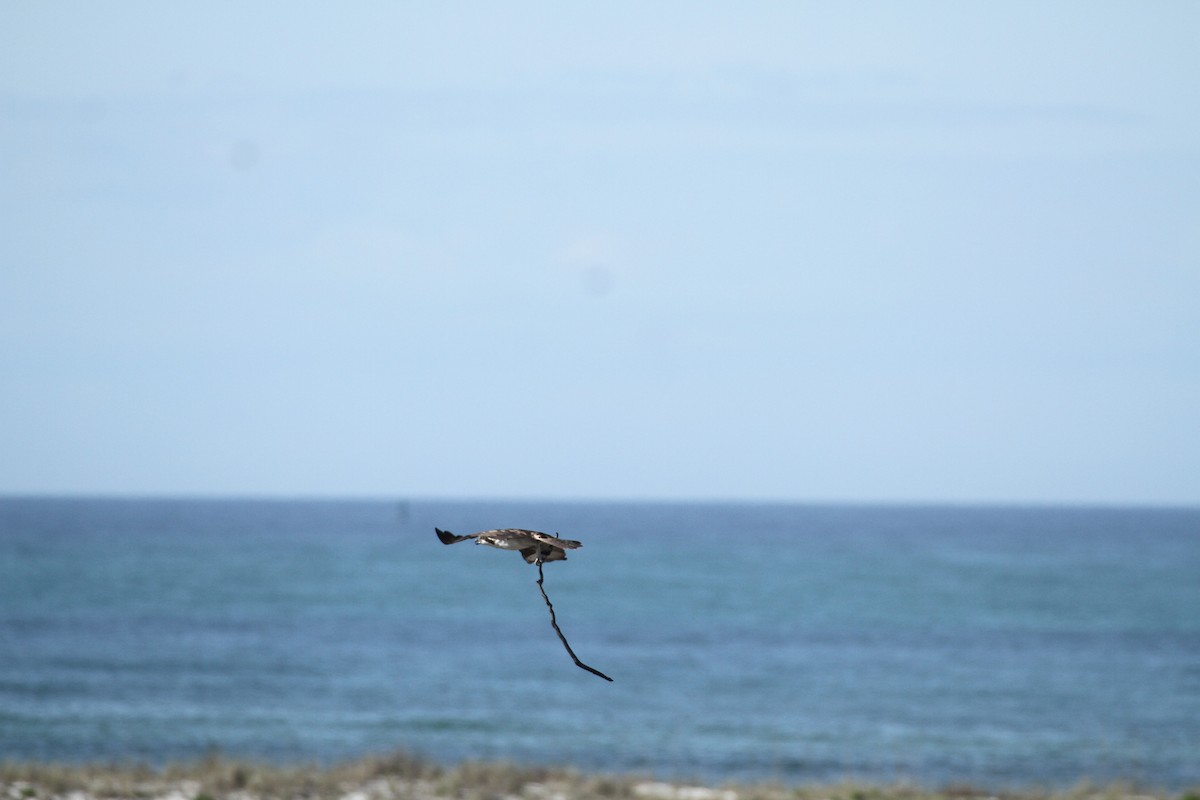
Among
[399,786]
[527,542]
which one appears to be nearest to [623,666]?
[399,786]

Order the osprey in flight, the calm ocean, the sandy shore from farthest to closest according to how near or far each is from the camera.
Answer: the calm ocean → the sandy shore → the osprey in flight

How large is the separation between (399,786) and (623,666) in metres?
30.0

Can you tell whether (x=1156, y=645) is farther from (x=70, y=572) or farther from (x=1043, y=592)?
(x=70, y=572)

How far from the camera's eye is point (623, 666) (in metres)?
53.3

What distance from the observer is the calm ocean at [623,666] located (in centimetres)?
3459

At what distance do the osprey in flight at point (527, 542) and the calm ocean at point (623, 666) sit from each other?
2.69 m

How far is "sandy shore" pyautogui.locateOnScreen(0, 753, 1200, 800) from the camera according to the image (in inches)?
878

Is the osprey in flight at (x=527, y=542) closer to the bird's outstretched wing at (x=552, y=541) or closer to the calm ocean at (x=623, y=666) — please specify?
the bird's outstretched wing at (x=552, y=541)

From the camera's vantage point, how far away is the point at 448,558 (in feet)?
429

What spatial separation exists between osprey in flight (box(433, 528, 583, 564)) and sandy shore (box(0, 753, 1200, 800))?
21.1 metres

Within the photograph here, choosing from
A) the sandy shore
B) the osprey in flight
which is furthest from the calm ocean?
the sandy shore

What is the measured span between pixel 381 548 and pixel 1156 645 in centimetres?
9045

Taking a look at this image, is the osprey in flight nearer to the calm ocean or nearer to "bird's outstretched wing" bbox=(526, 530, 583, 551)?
"bird's outstretched wing" bbox=(526, 530, 583, 551)

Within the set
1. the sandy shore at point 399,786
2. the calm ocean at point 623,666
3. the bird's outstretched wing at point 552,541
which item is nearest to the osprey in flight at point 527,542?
the bird's outstretched wing at point 552,541
